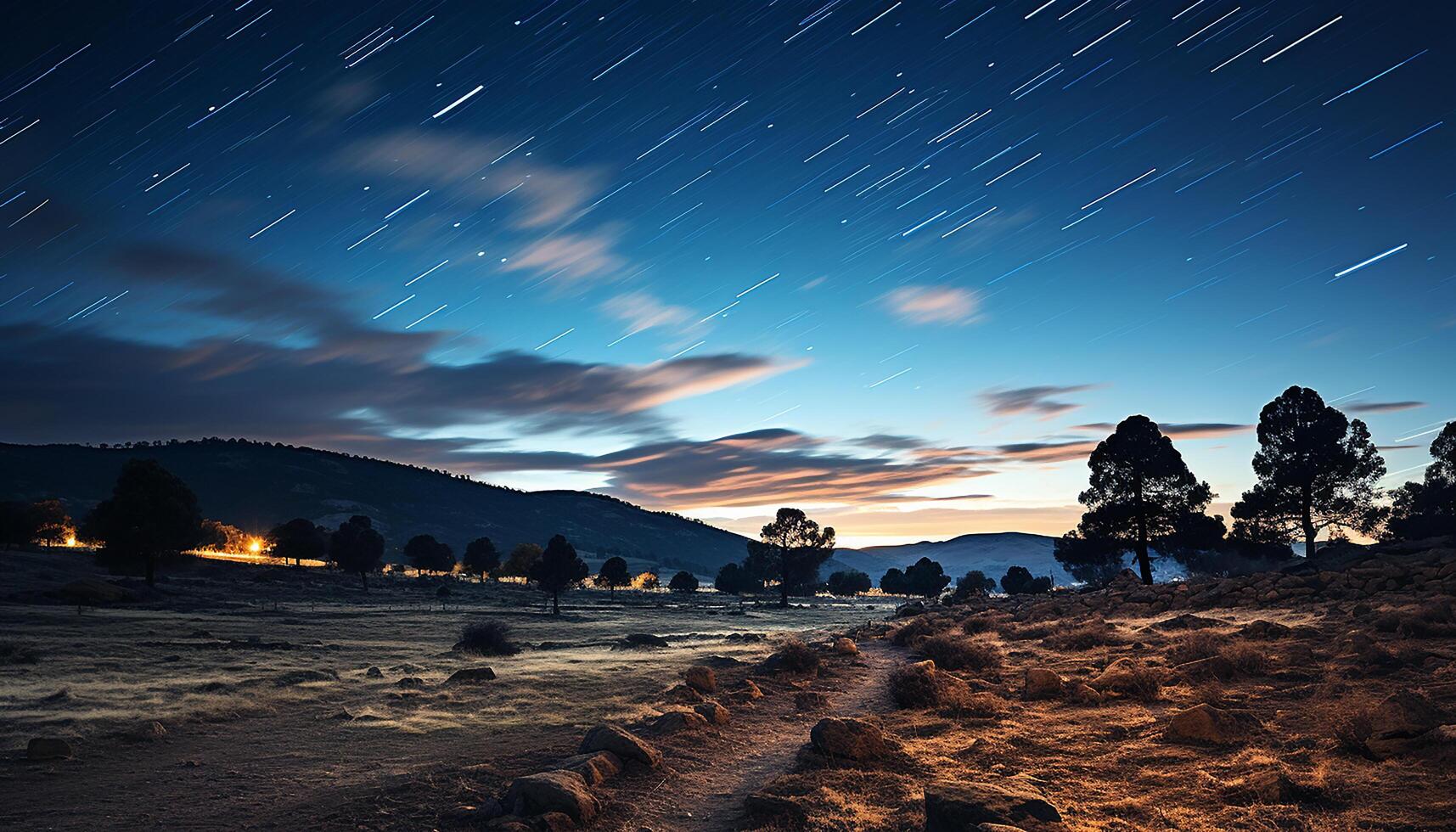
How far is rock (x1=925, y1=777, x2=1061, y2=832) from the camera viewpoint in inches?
336

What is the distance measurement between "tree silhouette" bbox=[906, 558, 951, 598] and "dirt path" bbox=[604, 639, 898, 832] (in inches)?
5112

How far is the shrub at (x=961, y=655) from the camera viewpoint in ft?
86.0

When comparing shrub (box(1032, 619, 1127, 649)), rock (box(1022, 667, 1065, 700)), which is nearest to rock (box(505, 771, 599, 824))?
rock (box(1022, 667, 1065, 700))

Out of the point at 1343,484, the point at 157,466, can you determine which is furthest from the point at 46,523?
the point at 1343,484

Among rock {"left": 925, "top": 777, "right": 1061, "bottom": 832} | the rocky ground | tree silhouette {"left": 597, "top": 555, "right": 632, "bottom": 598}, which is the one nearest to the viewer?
rock {"left": 925, "top": 777, "right": 1061, "bottom": 832}

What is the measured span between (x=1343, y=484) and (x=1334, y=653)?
51343 mm

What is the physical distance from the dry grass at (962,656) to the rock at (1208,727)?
12.5 m

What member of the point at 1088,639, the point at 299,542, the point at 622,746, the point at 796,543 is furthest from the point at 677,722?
the point at 299,542

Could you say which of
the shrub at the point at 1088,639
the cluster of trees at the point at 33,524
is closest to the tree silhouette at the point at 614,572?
the cluster of trees at the point at 33,524

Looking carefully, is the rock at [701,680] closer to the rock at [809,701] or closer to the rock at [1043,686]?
the rock at [809,701]

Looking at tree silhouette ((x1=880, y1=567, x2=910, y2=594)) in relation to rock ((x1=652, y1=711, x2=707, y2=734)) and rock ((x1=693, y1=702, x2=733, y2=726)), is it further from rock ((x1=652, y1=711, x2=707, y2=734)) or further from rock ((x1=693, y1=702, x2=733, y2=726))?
rock ((x1=652, y1=711, x2=707, y2=734))

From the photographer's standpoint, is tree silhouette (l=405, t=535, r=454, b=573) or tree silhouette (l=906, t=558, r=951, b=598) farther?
tree silhouette (l=906, t=558, r=951, b=598)

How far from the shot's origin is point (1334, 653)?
18500mm

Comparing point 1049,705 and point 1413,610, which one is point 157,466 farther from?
point 1413,610
